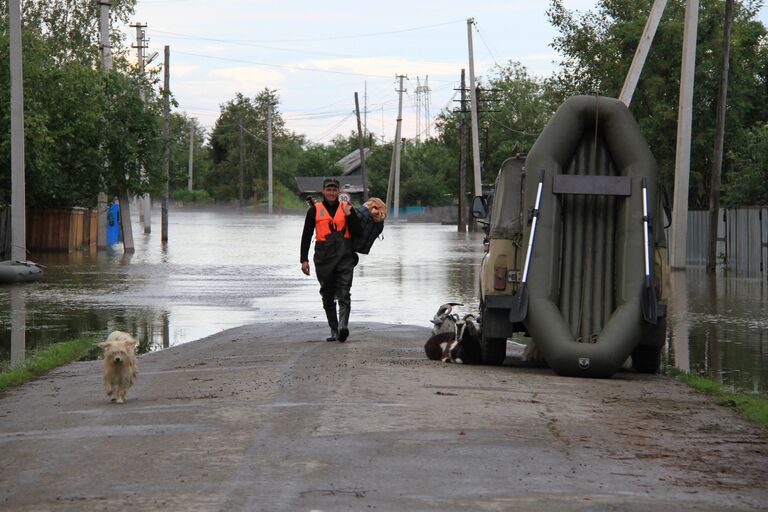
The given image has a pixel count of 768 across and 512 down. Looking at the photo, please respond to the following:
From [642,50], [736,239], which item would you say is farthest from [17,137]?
[736,239]

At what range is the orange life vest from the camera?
1439 cm

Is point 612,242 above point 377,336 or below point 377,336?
above

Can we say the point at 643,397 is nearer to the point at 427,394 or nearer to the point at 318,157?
the point at 427,394

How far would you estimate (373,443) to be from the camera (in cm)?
788

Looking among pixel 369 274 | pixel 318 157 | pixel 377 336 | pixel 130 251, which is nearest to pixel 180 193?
pixel 318 157

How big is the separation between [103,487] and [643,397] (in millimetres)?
5237

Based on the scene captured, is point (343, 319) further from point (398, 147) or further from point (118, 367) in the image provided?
point (398, 147)

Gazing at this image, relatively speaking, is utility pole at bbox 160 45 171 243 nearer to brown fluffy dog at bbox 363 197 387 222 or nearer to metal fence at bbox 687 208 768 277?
metal fence at bbox 687 208 768 277

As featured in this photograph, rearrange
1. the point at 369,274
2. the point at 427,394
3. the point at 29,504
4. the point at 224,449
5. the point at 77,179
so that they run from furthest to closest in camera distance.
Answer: the point at 77,179 < the point at 369,274 < the point at 427,394 < the point at 224,449 < the point at 29,504

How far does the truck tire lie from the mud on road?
712mm

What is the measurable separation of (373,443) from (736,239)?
1062 inches

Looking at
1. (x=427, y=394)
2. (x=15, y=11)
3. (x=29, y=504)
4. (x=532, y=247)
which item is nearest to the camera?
(x=29, y=504)

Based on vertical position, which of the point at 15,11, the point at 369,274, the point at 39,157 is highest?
the point at 15,11

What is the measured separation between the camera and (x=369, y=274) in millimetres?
30703
